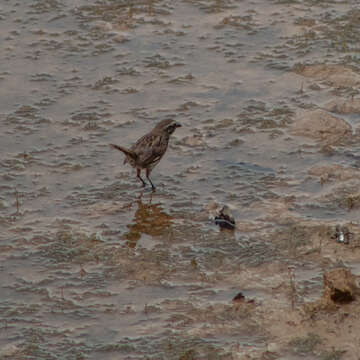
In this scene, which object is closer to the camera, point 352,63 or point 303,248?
point 303,248

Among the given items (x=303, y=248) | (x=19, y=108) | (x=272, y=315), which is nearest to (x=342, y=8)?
(x=19, y=108)

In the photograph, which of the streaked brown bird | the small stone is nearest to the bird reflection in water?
the streaked brown bird

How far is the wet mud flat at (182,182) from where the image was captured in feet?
24.9

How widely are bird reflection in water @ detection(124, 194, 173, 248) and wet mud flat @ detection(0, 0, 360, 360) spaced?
2 centimetres

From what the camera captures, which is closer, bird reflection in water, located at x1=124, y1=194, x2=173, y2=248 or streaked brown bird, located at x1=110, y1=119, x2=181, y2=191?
bird reflection in water, located at x1=124, y1=194, x2=173, y2=248

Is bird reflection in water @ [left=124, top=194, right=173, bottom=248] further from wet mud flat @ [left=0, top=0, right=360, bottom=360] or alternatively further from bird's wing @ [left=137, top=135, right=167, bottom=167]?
bird's wing @ [left=137, top=135, right=167, bottom=167]

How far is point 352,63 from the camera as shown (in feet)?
41.0

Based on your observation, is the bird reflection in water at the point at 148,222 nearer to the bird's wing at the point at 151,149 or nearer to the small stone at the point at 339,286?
the bird's wing at the point at 151,149

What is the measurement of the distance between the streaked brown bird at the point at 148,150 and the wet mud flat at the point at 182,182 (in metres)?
0.26

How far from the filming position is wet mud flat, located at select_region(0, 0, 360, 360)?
299 inches

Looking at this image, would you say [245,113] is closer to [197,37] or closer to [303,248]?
[197,37]

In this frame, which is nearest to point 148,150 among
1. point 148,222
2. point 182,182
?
point 182,182

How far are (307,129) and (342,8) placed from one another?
3864 millimetres

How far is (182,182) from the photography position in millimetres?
10180
